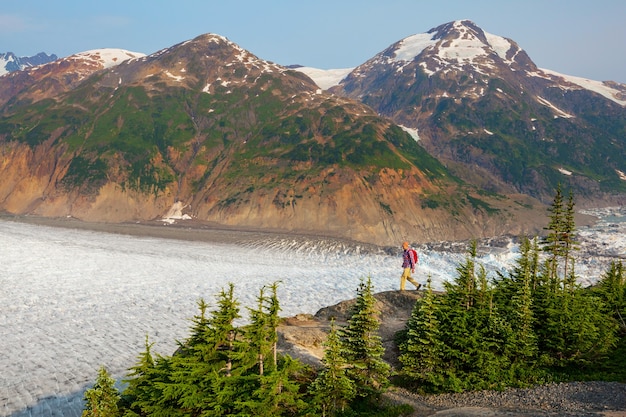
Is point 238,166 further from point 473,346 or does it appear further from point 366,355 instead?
point 366,355

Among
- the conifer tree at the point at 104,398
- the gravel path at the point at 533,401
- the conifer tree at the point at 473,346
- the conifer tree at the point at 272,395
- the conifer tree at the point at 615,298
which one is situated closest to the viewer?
the conifer tree at the point at 272,395

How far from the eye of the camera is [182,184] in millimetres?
144625

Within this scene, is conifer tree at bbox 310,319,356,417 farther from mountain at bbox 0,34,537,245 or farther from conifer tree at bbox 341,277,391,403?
mountain at bbox 0,34,537,245

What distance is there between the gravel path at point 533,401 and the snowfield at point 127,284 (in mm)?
18099

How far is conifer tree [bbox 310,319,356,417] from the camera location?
62.4 feet

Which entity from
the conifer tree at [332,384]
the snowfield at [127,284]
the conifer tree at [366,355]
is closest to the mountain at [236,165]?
the snowfield at [127,284]

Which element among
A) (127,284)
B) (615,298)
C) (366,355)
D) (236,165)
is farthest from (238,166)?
(366,355)

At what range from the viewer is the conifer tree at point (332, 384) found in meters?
19.0

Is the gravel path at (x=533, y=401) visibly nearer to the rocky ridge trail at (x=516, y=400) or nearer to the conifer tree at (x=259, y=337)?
the rocky ridge trail at (x=516, y=400)

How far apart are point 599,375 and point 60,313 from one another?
1756 inches

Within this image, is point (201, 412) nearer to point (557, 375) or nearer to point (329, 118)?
point (557, 375)

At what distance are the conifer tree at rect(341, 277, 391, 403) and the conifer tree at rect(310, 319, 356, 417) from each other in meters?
1.47

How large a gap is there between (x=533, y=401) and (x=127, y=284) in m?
47.5

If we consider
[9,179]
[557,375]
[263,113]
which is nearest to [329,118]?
[263,113]
